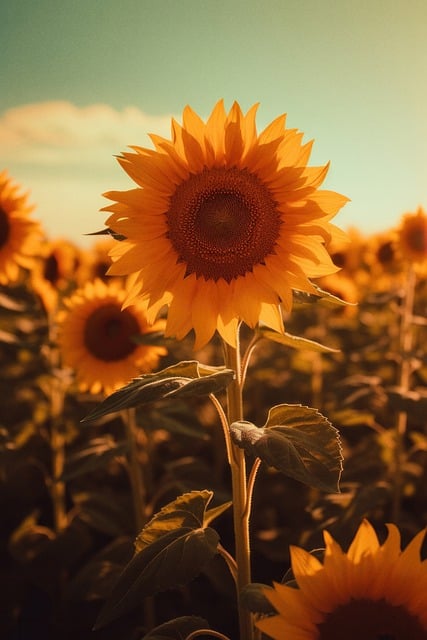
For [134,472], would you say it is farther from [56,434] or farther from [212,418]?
[212,418]

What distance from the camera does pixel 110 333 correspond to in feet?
11.2

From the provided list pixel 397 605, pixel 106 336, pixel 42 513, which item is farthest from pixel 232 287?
pixel 42 513

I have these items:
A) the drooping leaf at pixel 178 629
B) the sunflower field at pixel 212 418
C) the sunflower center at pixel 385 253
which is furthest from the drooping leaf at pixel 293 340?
the sunflower center at pixel 385 253

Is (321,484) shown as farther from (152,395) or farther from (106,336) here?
(106,336)

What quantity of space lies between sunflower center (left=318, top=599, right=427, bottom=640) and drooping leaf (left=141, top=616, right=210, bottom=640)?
1.70ft

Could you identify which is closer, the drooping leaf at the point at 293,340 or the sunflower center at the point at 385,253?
the drooping leaf at the point at 293,340

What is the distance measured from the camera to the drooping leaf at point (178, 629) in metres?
1.77

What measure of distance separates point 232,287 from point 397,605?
3.14 ft

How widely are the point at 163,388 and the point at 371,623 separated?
737 mm

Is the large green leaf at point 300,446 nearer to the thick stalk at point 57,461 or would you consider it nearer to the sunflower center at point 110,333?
the sunflower center at point 110,333

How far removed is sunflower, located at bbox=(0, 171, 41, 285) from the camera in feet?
12.2

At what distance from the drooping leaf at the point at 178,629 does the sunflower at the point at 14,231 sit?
2.46m

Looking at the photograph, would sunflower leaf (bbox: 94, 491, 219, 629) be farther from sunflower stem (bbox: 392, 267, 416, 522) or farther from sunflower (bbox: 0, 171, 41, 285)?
sunflower (bbox: 0, 171, 41, 285)

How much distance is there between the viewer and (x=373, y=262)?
5844mm
